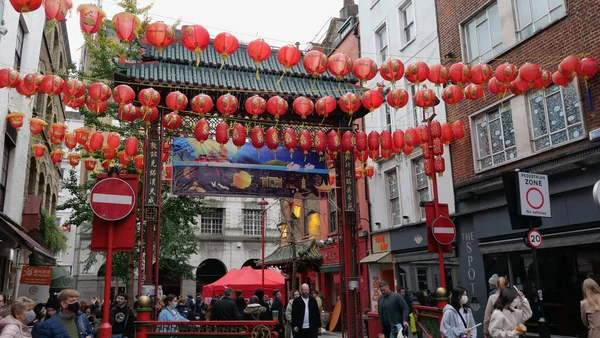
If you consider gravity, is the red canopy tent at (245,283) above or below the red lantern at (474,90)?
below

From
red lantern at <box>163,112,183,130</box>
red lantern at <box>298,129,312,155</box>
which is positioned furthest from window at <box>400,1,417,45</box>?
red lantern at <box>163,112,183,130</box>

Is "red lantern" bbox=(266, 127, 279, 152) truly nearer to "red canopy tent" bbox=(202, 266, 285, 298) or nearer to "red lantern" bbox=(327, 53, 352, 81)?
"red lantern" bbox=(327, 53, 352, 81)

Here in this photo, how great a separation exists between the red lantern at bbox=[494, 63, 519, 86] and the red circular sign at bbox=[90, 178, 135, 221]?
858cm

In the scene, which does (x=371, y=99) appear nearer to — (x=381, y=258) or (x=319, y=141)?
(x=319, y=141)

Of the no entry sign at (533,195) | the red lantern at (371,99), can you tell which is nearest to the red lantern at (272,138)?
Answer: the red lantern at (371,99)

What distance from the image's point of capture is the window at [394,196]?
20.7 meters

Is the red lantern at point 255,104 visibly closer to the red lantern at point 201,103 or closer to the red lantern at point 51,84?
the red lantern at point 201,103

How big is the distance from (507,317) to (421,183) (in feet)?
41.2

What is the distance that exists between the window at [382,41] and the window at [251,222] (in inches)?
918

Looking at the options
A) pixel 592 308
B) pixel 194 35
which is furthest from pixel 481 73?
pixel 194 35

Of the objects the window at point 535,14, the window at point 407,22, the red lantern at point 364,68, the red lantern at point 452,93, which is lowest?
the red lantern at point 452,93

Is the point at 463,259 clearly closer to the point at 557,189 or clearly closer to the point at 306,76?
the point at 557,189

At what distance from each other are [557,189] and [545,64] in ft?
11.4

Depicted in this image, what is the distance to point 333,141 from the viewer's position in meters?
14.1
